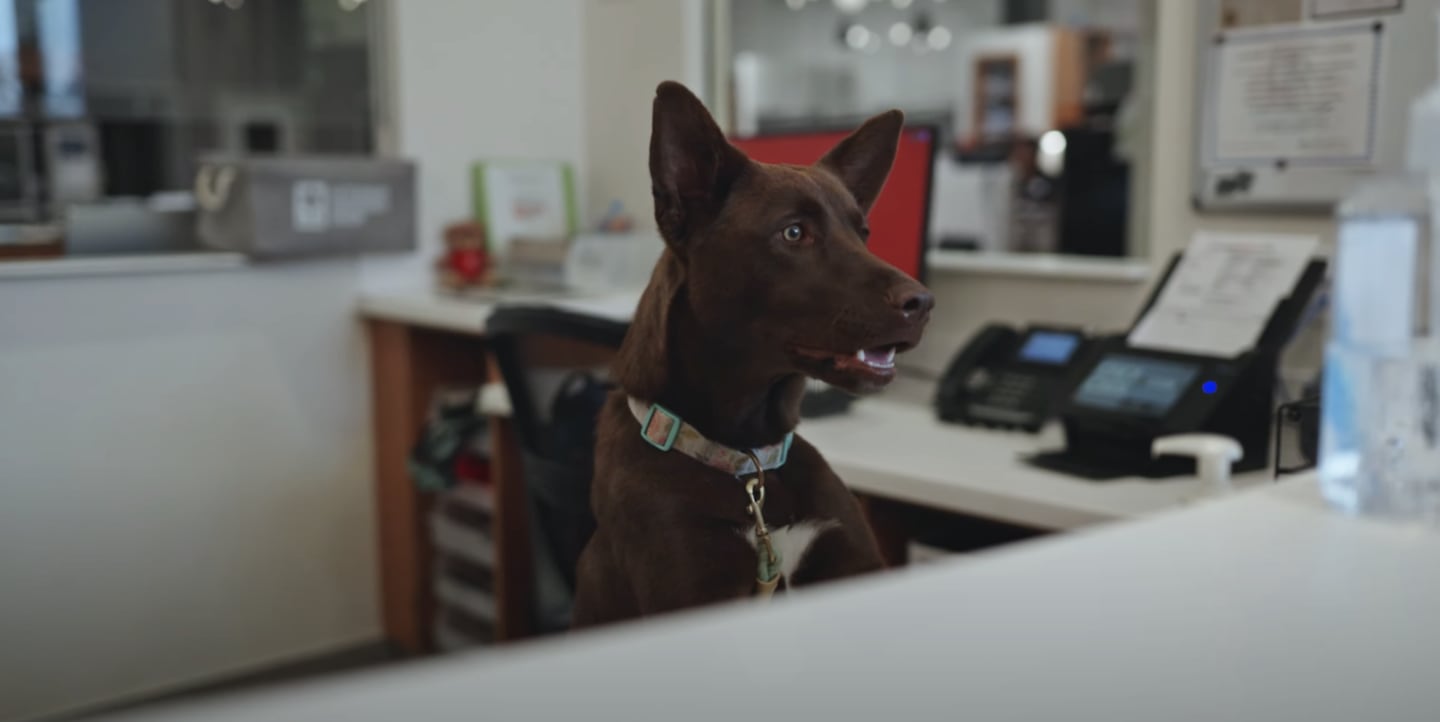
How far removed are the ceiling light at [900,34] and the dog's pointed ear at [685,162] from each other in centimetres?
905

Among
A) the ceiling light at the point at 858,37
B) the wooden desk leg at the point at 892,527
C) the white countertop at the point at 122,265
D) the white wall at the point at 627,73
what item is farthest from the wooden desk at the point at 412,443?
the ceiling light at the point at 858,37

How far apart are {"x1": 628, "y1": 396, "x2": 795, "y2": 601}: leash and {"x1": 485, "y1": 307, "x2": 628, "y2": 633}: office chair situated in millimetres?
634

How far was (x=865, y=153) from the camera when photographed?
691 millimetres

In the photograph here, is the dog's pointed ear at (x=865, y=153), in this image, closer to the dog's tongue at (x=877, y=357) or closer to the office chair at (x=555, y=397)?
the dog's tongue at (x=877, y=357)

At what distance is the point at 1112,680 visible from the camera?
1.51 ft

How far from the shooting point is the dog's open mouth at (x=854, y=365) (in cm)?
63

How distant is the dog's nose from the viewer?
63cm

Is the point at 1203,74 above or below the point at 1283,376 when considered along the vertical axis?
above

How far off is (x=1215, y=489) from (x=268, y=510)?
2.07m

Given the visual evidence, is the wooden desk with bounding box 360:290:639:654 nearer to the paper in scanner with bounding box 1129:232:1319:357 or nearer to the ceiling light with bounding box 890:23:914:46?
the paper in scanner with bounding box 1129:232:1319:357

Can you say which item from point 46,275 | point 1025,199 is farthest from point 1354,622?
point 1025,199

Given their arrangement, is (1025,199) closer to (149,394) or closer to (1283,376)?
(1283,376)

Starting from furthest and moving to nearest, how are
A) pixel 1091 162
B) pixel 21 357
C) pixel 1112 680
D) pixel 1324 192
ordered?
1. pixel 1091 162
2. pixel 21 357
3. pixel 1324 192
4. pixel 1112 680

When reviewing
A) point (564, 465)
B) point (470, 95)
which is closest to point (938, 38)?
point (470, 95)
